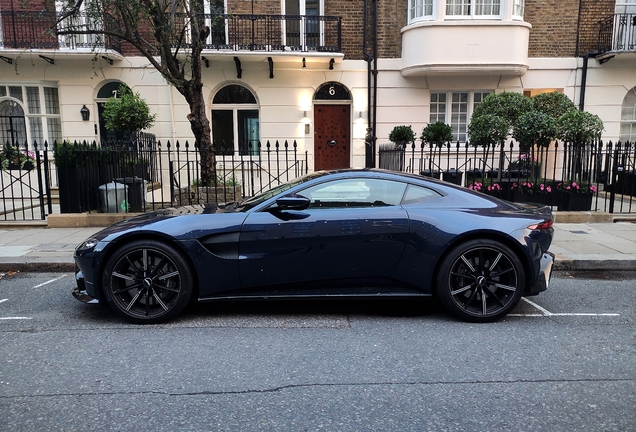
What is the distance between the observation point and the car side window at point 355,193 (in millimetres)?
4348

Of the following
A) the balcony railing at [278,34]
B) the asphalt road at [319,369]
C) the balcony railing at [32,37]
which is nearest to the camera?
the asphalt road at [319,369]

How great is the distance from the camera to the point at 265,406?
2893mm

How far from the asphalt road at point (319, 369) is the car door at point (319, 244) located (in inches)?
19.5

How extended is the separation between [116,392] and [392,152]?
423 inches

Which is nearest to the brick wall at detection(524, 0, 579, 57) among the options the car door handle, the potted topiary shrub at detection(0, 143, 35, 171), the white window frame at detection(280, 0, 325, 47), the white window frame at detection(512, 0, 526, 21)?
the white window frame at detection(512, 0, 526, 21)

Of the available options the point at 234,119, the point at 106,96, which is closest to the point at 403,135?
the point at 234,119

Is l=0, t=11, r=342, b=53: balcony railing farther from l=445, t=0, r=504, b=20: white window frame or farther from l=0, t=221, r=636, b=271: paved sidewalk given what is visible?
l=0, t=221, r=636, b=271: paved sidewalk

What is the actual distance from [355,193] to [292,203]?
65cm

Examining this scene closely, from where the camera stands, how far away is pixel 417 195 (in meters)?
4.41

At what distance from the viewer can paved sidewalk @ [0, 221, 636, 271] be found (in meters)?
6.32

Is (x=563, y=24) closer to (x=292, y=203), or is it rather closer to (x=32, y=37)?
(x=292, y=203)

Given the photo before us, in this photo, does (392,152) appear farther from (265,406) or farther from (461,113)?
(265,406)

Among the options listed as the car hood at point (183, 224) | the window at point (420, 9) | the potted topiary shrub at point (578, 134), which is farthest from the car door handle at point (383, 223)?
the window at point (420, 9)

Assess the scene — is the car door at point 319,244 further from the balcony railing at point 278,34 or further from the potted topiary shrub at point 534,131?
the balcony railing at point 278,34
